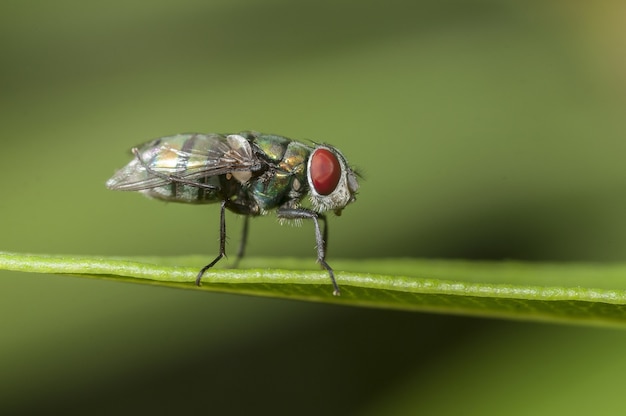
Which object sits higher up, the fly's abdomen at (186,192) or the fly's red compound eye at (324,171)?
the fly's red compound eye at (324,171)

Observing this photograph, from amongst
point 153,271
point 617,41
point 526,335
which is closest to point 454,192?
point 526,335

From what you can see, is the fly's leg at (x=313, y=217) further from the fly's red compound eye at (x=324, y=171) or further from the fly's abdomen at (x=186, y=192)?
the fly's abdomen at (x=186, y=192)

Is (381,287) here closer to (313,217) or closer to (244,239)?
(313,217)

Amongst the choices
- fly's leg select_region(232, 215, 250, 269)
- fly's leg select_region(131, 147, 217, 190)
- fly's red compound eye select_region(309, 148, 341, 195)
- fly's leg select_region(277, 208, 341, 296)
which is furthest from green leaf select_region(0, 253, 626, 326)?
fly's leg select_region(232, 215, 250, 269)

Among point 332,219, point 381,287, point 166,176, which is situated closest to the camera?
point 381,287

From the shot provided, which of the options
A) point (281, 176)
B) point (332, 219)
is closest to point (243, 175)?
point (281, 176)

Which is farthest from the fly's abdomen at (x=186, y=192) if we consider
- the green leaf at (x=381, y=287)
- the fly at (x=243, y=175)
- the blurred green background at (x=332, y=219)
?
the green leaf at (x=381, y=287)
